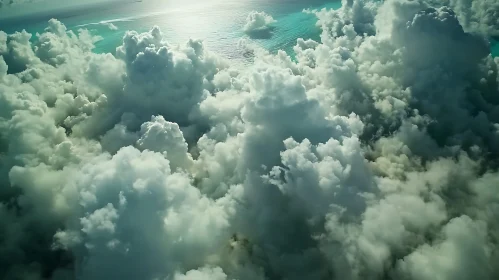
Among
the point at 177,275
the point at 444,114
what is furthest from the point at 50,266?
the point at 444,114

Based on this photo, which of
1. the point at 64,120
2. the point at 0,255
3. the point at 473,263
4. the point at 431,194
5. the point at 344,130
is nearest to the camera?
the point at 473,263

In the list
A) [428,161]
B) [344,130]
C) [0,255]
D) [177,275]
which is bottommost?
[428,161]

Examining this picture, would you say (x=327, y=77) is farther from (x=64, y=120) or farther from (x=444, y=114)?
(x=64, y=120)

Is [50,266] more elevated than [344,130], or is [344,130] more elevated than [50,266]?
[344,130]

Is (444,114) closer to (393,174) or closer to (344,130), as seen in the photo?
(393,174)

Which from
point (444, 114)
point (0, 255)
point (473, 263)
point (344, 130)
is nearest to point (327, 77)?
point (444, 114)

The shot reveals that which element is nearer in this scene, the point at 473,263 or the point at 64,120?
the point at 473,263

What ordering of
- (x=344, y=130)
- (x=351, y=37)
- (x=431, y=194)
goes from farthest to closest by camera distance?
(x=351, y=37), (x=431, y=194), (x=344, y=130)

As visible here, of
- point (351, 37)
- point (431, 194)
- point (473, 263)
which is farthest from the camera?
point (351, 37)

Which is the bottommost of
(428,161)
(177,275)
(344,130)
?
(428,161)
